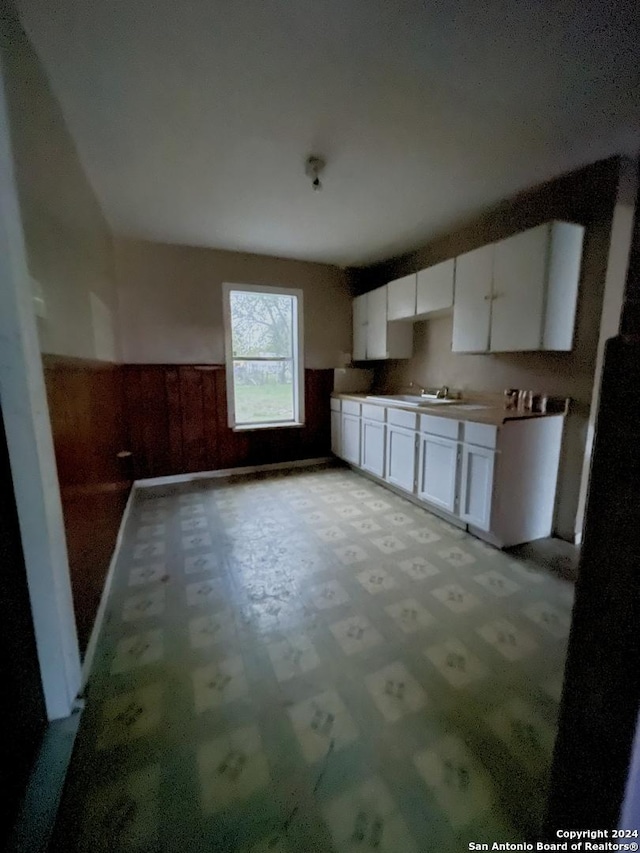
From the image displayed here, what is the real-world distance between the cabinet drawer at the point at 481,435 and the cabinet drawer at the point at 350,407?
4.91 ft

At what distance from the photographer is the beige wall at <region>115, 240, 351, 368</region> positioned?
11.3 feet

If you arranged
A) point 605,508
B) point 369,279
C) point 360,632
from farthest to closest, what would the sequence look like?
1. point 369,279
2. point 360,632
3. point 605,508

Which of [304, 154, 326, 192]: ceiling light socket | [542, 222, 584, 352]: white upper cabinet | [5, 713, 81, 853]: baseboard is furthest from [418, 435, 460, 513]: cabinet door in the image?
[5, 713, 81, 853]: baseboard

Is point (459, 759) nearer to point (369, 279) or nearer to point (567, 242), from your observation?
point (567, 242)

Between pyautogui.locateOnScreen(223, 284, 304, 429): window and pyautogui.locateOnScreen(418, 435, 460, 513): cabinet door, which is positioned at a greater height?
pyautogui.locateOnScreen(223, 284, 304, 429): window

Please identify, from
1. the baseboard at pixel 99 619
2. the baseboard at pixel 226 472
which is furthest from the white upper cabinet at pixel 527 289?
the baseboard at pixel 99 619

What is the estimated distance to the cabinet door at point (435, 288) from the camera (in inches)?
116

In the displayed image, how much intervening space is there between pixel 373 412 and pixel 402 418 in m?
0.48

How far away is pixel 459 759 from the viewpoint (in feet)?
3.58

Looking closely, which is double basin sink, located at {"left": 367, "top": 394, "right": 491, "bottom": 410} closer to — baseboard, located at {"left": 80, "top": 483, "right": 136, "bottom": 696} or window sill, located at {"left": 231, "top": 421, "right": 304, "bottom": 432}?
window sill, located at {"left": 231, "top": 421, "right": 304, "bottom": 432}

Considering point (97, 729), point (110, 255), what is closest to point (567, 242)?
point (97, 729)

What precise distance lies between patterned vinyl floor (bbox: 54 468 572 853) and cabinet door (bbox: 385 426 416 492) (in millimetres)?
784

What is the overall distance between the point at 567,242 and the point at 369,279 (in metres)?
2.59

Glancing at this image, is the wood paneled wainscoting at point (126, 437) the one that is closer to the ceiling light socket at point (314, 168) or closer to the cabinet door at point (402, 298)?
the cabinet door at point (402, 298)
